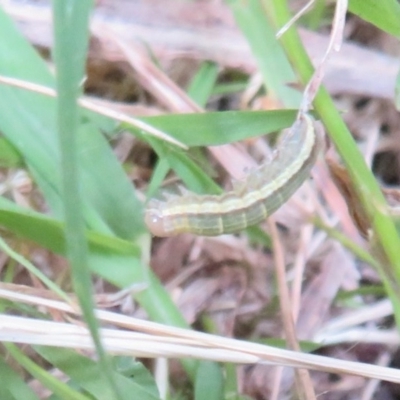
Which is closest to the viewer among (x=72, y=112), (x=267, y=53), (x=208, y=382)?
(x=72, y=112)

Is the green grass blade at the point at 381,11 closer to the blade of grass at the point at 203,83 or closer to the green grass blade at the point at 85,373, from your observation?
the blade of grass at the point at 203,83

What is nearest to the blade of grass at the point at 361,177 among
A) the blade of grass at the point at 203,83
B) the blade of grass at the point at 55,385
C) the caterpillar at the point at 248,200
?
the caterpillar at the point at 248,200

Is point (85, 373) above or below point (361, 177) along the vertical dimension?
below

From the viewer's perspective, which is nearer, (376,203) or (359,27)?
(376,203)

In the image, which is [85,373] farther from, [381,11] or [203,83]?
[381,11]

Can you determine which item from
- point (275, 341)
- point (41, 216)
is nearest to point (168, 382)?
point (275, 341)

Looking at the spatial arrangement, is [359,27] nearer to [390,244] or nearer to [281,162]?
[281,162]

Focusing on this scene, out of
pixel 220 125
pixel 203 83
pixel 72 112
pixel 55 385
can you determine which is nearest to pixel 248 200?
pixel 220 125

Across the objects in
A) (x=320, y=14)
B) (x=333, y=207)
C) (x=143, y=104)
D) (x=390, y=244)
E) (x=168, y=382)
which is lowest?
(x=168, y=382)

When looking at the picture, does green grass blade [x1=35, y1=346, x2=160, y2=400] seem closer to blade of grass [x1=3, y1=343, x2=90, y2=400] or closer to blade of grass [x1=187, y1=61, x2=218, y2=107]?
blade of grass [x1=3, y1=343, x2=90, y2=400]

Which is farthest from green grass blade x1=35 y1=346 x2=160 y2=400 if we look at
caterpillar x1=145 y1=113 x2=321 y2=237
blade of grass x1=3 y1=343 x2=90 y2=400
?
caterpillar x1=145 y1=113 x2=321 y2=237
